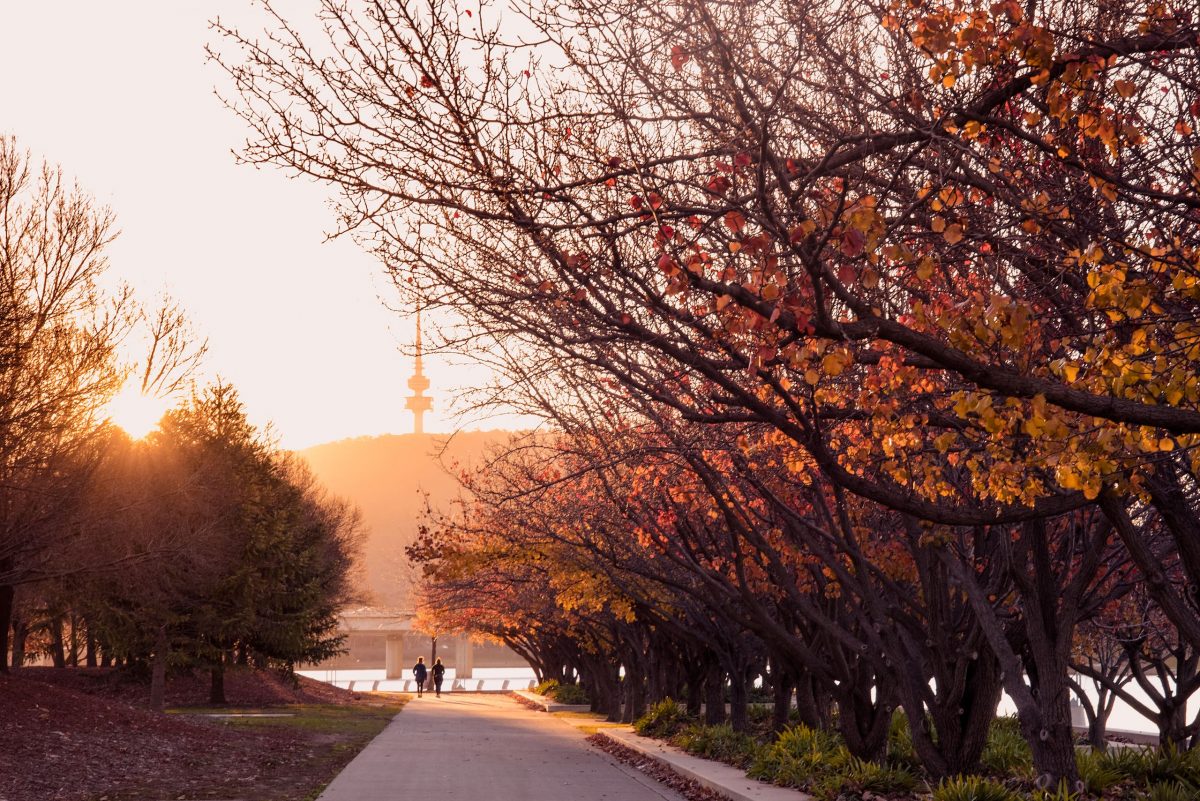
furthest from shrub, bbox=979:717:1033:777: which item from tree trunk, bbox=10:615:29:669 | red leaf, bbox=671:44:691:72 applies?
tree trunk, bbox=10:615:29:669

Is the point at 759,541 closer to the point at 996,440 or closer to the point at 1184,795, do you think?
the point at 1184,795

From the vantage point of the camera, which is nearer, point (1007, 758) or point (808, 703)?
point (1007, 758)

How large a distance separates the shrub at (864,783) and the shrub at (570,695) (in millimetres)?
37166

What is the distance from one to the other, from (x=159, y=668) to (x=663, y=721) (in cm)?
1618

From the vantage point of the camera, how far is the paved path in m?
16.6

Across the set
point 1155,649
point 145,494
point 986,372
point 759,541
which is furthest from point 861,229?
point 1155,649

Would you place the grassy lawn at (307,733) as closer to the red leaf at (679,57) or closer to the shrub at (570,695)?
the shrub at (570,695)

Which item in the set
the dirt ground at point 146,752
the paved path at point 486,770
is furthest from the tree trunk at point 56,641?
the paved path at point 486,770

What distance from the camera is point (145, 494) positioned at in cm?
2428

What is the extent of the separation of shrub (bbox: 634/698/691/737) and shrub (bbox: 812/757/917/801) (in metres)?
13.1

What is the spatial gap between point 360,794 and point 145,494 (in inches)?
402

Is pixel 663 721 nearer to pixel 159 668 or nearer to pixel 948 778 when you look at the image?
pixel 159 668

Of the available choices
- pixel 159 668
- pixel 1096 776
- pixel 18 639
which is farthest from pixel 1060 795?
pixel 18 639

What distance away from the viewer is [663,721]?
29797 millimetres
